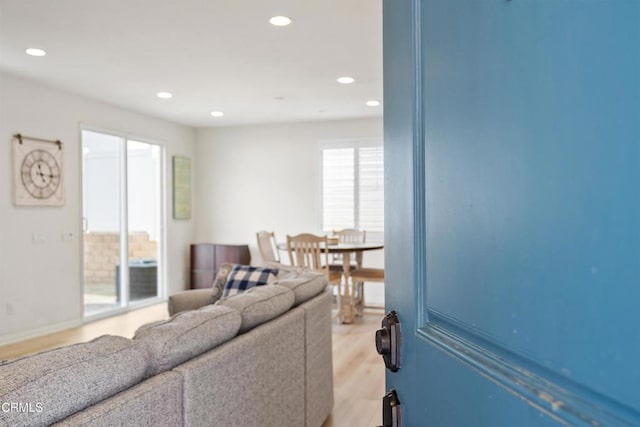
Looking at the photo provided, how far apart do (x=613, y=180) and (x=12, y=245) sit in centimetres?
551

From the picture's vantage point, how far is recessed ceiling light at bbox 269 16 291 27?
3338 mm

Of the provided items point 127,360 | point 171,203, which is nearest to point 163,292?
point 171,203

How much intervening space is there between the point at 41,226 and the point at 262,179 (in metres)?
3.21

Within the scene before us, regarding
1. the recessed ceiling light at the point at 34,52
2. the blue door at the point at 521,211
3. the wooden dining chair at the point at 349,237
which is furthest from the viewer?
the wooden dining chair at the point at 349,237

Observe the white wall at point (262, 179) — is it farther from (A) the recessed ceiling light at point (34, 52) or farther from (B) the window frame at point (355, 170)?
(A) the recessed ceiling light at point (34, 52)

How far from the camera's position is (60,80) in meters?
4.97

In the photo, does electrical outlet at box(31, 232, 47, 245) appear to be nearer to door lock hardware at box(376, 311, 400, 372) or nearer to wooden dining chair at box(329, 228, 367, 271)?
wooden dining chair at box(329, 228, 367, 271)

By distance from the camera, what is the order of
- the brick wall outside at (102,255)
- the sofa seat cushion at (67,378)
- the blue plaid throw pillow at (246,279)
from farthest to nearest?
the brick wall outside at (102,255) → the blue plaid throw pillow at (246,279) → the sofa seat cushion at (67,378)

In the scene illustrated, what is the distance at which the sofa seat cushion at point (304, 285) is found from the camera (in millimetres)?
2721

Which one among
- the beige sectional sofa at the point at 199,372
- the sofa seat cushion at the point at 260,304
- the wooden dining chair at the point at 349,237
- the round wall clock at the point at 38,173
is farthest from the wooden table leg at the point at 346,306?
the round wall clock at the point at 38,173

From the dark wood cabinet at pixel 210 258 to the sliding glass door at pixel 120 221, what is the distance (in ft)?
1.84

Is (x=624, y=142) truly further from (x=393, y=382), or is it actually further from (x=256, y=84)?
(x=256, y=84)

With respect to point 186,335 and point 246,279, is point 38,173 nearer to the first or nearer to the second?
point 246,279

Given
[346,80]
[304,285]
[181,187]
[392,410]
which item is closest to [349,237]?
[346,80]
